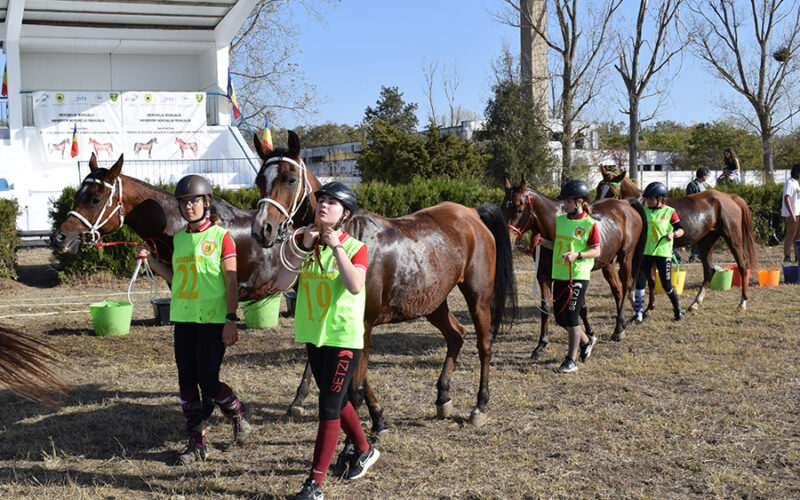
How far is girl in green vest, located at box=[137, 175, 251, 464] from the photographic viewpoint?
154 inches

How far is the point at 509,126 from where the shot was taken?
28.9 m

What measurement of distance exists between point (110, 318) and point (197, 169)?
1355cm

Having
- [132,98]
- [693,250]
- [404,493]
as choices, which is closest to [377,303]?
[404,493]

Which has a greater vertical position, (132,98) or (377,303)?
(132,98)

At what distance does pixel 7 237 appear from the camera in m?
11.6

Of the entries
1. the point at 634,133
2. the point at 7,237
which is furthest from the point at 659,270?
the point at 634,133

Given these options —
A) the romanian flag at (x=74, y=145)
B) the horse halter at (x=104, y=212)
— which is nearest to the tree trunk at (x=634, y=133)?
the romanian flag at (x=74, y=145)

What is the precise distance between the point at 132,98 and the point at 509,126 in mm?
15655

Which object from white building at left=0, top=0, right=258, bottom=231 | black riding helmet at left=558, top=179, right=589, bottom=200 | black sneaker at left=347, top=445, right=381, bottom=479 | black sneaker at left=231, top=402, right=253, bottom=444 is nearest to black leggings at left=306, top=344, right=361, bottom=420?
black sneaker at left=347, top=445, right=381, bottom=479

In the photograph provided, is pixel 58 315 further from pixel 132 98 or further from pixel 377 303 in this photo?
pixel 132 98

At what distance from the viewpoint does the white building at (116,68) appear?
67.4 feet

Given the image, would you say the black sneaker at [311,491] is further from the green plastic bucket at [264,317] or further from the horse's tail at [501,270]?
the green plastic bucket at [264,317]

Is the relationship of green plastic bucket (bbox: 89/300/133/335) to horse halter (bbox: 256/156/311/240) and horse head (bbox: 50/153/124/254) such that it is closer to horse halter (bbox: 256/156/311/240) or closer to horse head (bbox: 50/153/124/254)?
horse head (bbox: 50/153/124/254)

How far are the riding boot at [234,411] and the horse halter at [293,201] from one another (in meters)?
1.10
